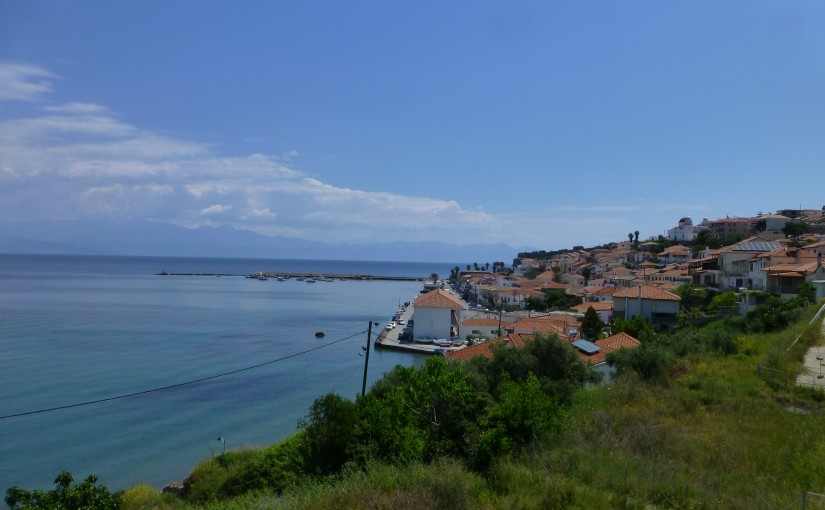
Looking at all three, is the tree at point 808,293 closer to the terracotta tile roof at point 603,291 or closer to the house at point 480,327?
the house at point 480,327

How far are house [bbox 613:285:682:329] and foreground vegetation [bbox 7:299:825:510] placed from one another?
21.2 meters

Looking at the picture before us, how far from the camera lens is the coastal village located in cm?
3250

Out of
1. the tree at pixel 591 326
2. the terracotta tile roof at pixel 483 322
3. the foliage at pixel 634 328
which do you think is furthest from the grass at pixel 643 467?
the terracotta tile roof at pixel 483 322

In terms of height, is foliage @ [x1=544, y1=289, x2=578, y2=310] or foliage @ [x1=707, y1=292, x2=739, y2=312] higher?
foliage @ [x1=707, y1=292, x2=739, y2=312]

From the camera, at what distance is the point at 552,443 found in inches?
384

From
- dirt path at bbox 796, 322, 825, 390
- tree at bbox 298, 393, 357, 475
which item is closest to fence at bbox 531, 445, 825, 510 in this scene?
tree at bbox 298, 393, 357, 475

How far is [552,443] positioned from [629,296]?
3130cm

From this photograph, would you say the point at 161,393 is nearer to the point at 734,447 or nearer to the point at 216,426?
the point at 216,426

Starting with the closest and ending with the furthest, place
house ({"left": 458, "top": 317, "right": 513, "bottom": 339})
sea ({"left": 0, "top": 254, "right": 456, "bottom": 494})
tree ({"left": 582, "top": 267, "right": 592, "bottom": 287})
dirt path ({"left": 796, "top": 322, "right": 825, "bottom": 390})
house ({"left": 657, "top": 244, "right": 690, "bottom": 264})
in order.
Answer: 1. dirt path ({"left": 796, "top": 322, "right": 825, "bottom": 390})
2. sea ({"left": 0, "top": 254, "right": 456, "bottom": 494})
3. house ({"left": 458, "top": 317, "right": 513, "bottom": 339})
4. house ({"left": 657, "top": 244, "right": 690, "bottom": 264})
5. tree ({"left": 582, "top": 267, "right": 592, "bottom": 287})

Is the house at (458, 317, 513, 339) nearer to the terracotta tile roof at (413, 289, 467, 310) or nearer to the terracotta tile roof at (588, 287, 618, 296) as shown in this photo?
the terracotta tile roof at (413, 289, 467, 310)

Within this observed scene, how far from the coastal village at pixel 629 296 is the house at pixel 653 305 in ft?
0.20

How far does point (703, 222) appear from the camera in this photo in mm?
86625

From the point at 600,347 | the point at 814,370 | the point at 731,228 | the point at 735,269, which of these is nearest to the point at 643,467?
the point at 814,370

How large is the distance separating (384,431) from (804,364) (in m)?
11.0
